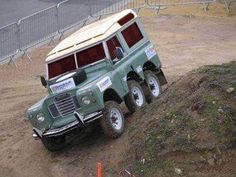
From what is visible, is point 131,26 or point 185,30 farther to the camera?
point 185,30

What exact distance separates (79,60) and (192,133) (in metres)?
4.12

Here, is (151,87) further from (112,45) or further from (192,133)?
(192,133)

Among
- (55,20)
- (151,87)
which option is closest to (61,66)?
(151,87)

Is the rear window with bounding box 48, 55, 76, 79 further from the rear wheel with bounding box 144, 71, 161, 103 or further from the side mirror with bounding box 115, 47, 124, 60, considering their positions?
the rear wheel with bounding box 144, 71, 161, 103

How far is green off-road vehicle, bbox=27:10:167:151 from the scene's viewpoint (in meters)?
11.3

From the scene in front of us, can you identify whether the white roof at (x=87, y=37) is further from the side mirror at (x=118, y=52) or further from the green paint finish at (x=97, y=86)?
the side mirror at (x=118, y=52)

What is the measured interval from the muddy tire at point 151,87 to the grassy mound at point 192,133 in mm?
2428

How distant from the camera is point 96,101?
11.2m

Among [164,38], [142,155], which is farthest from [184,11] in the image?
[142,155]

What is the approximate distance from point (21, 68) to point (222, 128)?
11.6 metres

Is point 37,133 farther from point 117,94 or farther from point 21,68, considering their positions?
point 21,68

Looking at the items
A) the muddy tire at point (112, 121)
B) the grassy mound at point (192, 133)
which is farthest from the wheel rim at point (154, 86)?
the grassy mound at point (192, 133)

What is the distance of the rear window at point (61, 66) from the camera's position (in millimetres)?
12586

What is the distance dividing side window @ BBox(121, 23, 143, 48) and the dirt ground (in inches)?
78.9
